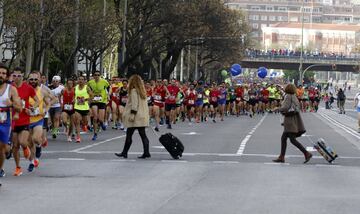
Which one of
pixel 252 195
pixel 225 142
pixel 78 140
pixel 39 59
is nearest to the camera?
pixel 252 195

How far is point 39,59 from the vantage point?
38188 millimetres

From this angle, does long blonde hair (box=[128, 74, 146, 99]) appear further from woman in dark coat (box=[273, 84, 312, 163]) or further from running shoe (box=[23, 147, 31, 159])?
running shoe (box=[23, 147, 31, 159])

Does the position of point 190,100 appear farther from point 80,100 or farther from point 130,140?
point 130,140

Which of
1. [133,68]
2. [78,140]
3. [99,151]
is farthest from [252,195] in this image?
[133,68]

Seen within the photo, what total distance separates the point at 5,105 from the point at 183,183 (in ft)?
9.31

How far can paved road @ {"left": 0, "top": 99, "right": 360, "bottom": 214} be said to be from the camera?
12383mm

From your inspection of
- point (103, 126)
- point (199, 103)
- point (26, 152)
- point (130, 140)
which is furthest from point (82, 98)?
point (199, 103)

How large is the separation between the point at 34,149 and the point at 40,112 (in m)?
0.69

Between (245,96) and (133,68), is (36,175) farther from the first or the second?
(133,68)

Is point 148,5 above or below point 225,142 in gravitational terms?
above

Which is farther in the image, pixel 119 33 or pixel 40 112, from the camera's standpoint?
pixel 119 33

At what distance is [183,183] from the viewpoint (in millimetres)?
15227

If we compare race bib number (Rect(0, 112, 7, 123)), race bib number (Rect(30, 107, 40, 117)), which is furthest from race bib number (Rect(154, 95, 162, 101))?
race bib number (Rect(0, 112, 7, 123))

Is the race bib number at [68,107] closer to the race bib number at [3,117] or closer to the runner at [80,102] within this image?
the runner at [80,102]
